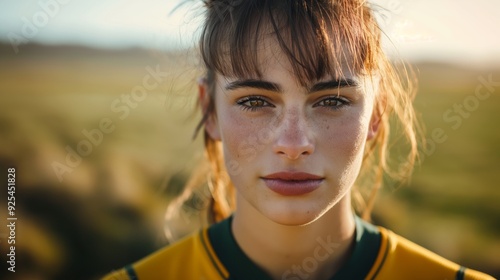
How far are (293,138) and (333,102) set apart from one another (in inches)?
10.2

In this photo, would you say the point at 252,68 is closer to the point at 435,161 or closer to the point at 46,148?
the point at 46,148

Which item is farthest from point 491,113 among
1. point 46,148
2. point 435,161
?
point 46,148

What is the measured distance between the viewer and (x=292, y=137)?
2.17m

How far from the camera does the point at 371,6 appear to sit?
8.18 feet

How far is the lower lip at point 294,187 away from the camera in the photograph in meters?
2.24

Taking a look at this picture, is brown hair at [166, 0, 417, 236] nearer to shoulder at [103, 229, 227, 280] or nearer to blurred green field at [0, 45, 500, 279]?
blurred green field at [0, 45, 500, 279]

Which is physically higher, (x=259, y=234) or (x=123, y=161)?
(x=259, y=234)

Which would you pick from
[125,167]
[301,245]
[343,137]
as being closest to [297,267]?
[301,245]

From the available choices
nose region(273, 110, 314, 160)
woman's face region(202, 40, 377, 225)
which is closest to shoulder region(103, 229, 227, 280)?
woman's face region(202, 40, 377, 225)

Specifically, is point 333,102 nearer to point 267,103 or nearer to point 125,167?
point 267,103

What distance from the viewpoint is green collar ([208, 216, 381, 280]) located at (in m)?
2.49

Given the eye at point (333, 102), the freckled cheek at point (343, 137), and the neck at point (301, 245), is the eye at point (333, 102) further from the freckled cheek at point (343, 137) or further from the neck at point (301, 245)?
the neck at point (301, 245)

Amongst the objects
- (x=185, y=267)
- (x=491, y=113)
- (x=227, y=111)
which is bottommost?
(x=491, y=113)

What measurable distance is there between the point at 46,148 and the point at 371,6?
10.4 ft
